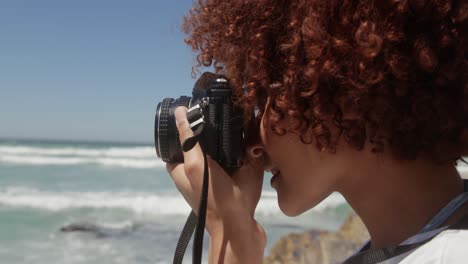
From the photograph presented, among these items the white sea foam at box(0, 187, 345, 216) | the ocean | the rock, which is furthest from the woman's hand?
the white sea foam at box(0, 187, 345, 216)

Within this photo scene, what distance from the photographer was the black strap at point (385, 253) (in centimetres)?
59

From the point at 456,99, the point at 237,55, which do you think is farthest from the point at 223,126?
the point at 456,99

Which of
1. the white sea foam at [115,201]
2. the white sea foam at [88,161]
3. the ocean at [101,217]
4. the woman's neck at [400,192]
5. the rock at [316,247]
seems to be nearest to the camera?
the woman's neck at [400,192]

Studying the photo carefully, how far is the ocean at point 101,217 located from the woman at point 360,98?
286cm

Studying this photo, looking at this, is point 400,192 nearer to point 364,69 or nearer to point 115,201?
point 364,69

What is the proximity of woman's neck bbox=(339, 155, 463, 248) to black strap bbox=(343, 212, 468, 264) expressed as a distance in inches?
3.2

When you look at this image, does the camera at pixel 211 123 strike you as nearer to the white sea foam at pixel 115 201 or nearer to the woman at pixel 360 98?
the woman at pixel 360 98

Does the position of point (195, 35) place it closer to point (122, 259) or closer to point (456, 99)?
point (456, 99)

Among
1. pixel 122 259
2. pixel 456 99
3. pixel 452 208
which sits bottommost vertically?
pixel 122 259

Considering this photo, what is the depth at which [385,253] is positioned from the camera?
65cm

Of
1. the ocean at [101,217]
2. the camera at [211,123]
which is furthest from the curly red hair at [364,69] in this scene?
the ocean at [101,217]

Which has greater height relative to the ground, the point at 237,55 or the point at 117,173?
the point at 237,55

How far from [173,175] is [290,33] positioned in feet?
1.41

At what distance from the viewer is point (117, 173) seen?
36.8ft
